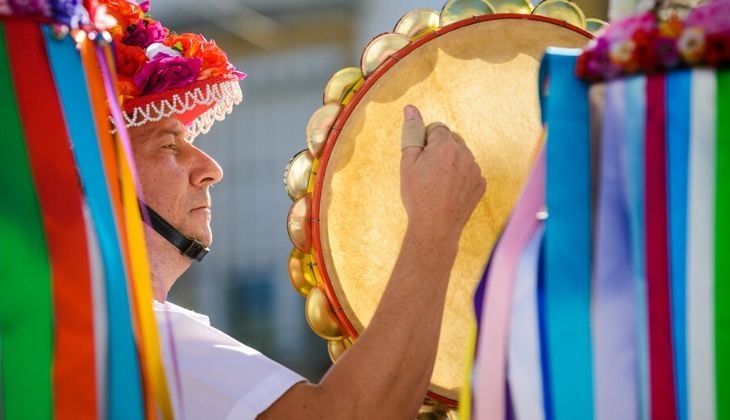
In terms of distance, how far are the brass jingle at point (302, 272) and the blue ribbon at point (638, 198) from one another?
1.10 meters

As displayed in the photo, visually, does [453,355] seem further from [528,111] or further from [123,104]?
[123,104]

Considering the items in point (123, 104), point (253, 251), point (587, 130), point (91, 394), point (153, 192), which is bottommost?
point (253, 251)

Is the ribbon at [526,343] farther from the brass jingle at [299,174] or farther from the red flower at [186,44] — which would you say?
the red flower at [186,44]

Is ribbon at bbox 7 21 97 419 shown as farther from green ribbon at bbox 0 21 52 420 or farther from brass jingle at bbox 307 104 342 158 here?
brass jingle at bbox 307 104 342 158

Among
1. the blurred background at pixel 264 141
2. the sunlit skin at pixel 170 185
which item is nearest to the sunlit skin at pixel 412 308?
the sunlit skin at pixel 170 185

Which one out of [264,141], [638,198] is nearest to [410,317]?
[638,198]

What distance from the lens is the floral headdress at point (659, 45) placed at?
4.50 feet

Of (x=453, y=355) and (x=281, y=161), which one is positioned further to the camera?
(x=281, y=161)

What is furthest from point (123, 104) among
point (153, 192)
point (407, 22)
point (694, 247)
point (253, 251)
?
point (253, 251)

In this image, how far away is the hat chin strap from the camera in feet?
8.13

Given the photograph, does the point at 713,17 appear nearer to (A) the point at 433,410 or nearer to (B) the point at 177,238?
(A) the point at 433,410

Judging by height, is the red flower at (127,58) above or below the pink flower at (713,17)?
below

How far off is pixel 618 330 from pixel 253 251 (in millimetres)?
9323

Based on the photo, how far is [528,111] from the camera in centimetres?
225
